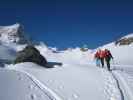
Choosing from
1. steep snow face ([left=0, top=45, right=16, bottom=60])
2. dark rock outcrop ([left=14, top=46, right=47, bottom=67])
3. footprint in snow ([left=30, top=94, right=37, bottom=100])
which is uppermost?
steep snow face ([left=0, top=45, right=16, bottom=60])

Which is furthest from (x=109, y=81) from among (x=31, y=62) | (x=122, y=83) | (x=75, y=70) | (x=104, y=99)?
(x=31, y=62)

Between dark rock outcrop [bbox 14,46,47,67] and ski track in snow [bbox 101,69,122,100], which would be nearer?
ski track in snow [bbox 101,69,122,100]

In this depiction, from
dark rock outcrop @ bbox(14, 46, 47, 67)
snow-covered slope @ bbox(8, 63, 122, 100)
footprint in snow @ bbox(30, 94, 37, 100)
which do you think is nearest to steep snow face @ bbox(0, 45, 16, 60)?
dark rock outcrop @ bbox(14, 46, 47, 67)

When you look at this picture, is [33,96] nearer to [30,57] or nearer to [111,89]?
[111,89]

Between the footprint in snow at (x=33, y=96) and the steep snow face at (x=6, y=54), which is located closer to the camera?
the footprint in snow at (x=33, y=96)

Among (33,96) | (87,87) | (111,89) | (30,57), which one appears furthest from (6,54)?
(33,96)

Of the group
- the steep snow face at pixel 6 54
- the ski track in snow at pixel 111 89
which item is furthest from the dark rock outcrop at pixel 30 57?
the steep snow face at pixel 6 54

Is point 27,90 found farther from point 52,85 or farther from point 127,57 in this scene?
point 127,57

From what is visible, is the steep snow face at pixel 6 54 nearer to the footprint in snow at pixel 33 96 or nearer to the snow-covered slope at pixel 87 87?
the snow-covered slope at pixel 87 87

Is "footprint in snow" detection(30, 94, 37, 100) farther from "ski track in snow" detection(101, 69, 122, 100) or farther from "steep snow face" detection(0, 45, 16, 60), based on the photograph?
"steep snow face" detection(0, 45, 16, 60)

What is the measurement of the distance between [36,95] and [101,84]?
13.7 ft

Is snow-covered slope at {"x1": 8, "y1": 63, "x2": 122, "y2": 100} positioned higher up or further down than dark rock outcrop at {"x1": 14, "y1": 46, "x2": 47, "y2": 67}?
further down

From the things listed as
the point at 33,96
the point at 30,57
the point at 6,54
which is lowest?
the point at 33,96

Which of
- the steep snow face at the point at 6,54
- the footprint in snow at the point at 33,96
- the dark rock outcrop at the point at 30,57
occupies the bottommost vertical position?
the footprint in snow at the point at 33,96
